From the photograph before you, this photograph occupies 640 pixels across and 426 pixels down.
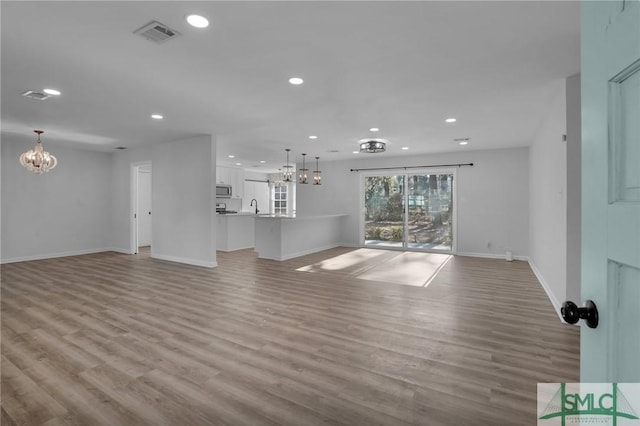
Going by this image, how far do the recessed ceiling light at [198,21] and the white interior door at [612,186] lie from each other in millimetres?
2304

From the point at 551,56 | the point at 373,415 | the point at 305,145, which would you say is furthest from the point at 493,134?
the point at 373,415

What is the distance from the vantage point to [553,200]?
162 inches

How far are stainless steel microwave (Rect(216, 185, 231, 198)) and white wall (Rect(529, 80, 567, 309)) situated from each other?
8549 mm

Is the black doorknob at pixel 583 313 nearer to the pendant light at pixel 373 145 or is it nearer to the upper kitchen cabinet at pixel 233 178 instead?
the pendant light at pixel 373 145

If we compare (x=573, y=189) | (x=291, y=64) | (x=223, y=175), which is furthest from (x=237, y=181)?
(x=573, y=189)

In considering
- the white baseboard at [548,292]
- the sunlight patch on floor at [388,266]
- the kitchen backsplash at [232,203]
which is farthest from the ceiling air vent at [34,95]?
the kitchen backsplash at [232,203]

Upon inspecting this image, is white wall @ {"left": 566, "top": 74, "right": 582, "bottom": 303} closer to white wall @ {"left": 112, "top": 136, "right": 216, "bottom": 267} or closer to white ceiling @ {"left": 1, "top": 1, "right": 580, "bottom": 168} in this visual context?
white ceiling @ {"left": 1, "top": 1, "right": 580, "bottom": 168}

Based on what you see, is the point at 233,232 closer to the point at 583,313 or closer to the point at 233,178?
the point at 233,178

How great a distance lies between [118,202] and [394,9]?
8629 millimetres

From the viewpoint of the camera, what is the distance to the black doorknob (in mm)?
812

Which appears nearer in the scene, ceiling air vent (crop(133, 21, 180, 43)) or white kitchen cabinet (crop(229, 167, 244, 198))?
ceiling air vent (crop(133, 21, 180, 43))

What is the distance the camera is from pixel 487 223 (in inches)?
305

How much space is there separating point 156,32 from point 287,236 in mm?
5261

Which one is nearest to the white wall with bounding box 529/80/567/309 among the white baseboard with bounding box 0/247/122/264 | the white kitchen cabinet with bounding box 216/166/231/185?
the white kitchen cabinet with bounding box 216/166/231/185
